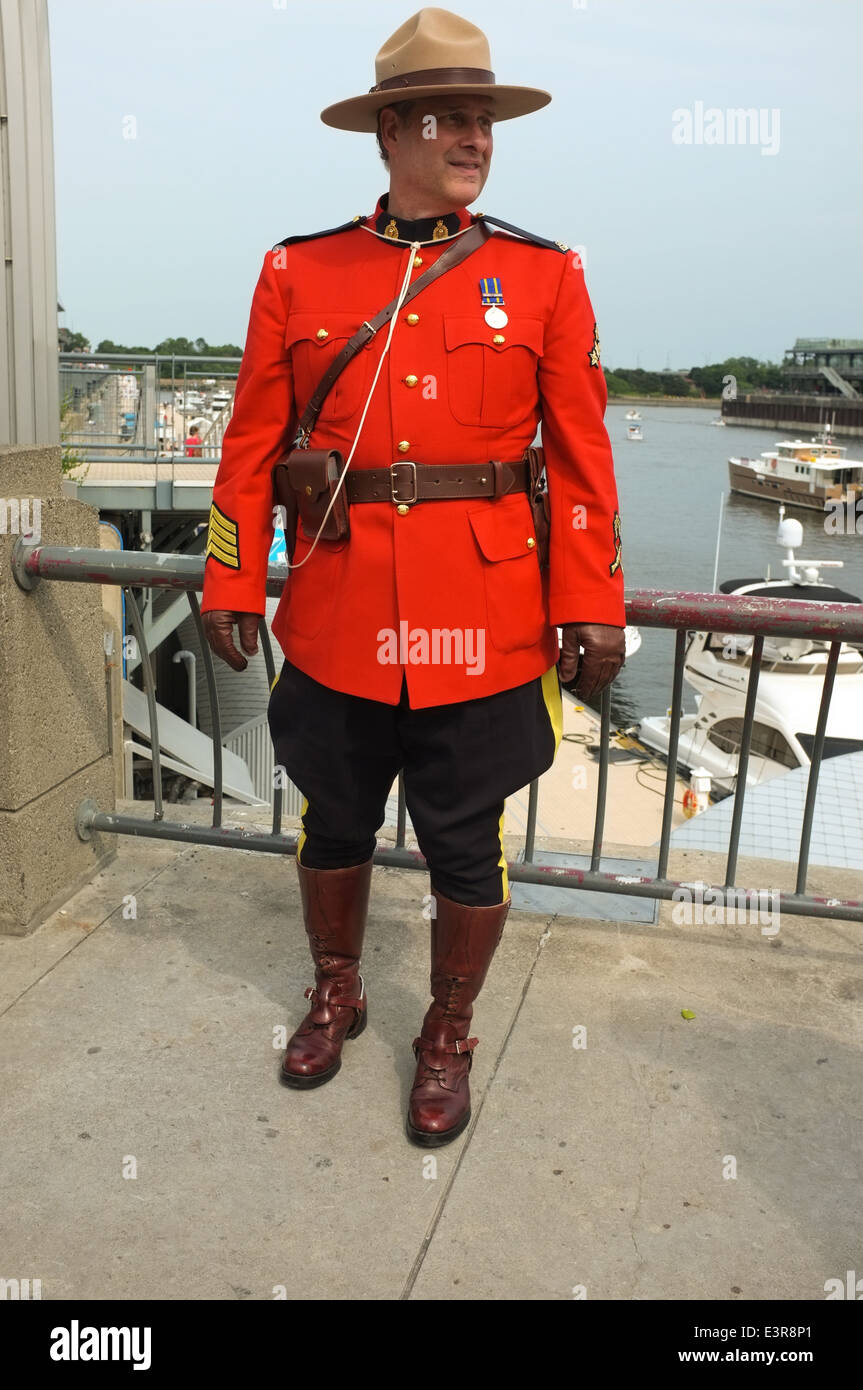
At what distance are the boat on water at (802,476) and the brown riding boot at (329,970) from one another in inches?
2391

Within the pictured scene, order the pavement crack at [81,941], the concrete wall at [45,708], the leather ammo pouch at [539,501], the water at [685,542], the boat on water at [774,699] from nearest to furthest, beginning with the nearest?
the leather ammo pouch at [539,501] < the pavement crack at [81,941] < the concrete wall at [45,708] < the boat on water at [774,699] < the water at [685,542]

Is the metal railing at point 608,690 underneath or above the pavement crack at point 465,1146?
above

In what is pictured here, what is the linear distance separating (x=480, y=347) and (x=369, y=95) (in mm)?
505

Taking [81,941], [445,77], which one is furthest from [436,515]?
[81,941]

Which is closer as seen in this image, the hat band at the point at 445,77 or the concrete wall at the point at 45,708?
the hat band at the point at 445,77

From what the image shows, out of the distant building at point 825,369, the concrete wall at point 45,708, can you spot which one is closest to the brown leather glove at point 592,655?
the concrete wall at point 45,708

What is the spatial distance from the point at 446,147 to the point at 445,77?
119mm

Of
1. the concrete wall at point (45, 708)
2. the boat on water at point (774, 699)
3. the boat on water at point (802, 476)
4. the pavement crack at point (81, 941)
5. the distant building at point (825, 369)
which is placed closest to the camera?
the pavement crack at point (81, 941)

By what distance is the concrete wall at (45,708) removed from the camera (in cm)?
336

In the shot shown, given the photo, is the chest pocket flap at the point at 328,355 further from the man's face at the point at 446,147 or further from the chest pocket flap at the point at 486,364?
the man's face at the point at 446,147

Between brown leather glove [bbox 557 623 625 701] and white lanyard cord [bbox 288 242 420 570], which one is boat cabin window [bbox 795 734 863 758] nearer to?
brown leather glove [bbox 557 623 625 701]

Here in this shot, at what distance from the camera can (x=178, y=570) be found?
3457 millimetres

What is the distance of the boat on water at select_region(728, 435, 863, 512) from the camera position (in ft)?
212
